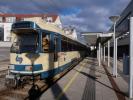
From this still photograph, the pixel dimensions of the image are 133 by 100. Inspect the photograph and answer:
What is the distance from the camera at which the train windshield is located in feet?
45.1

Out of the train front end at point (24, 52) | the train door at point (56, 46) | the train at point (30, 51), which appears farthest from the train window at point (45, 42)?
the train door at point (56, 46)

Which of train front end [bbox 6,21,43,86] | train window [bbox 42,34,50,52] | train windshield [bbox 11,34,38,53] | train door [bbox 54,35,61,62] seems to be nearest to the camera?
train front end [bbox 6,21,43,86]

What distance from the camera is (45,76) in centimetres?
1395

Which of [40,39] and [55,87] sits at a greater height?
[40,39]

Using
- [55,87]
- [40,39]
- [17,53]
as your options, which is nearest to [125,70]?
[55,87]

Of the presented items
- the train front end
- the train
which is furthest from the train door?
the train front end

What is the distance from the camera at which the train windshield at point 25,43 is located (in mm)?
13753

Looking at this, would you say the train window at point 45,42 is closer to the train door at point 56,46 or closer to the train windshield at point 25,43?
the train windshield at point 25,43

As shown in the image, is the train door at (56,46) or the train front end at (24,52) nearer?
the train front end at (24,52)

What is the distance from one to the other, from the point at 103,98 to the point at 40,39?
4.53 m

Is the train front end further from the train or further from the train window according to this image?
the train window

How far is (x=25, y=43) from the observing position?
45.9 ft

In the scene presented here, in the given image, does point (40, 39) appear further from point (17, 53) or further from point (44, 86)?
point (44, 86)

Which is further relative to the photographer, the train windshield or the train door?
the train door
